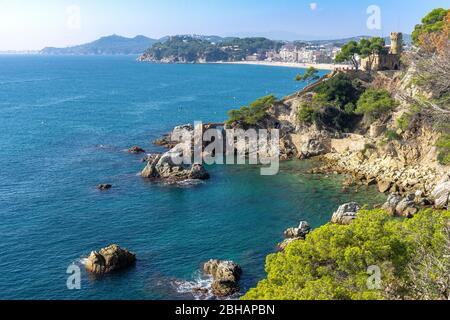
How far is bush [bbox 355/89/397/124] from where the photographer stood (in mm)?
61044

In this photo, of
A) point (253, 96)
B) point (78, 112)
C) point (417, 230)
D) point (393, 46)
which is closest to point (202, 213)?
point (417, 230)

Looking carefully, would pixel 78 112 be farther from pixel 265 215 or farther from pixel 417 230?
pixel 417 230

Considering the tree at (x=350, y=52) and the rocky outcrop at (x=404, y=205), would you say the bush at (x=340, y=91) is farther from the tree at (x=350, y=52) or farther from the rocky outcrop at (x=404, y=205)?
the rocky outcrop at (x=404, y=205)

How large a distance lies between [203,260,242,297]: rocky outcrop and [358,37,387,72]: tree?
55.0 metres

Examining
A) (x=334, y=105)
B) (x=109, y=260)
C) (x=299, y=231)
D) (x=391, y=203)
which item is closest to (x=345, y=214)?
(x=299, y=231)

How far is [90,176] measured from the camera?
56781 millimetres

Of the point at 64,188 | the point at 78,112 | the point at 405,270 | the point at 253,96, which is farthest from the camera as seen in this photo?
the point at 253,96

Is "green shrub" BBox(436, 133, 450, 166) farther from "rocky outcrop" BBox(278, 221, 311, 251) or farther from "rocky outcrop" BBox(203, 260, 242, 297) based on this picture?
"rocky outcrop" BBox(203, 260, 242, 297)

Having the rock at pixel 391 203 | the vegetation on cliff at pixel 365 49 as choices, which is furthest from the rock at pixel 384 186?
the vegetation on cliff at pixel 365 49

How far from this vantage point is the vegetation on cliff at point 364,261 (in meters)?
18.9

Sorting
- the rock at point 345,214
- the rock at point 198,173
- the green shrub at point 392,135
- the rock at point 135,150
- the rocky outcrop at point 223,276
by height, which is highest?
the green shrub at point 392,135

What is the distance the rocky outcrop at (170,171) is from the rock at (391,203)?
69.7 feet

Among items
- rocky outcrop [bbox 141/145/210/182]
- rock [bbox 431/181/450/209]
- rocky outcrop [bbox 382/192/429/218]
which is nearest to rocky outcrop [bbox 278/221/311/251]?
rocky outcrop [bbox 382/192/429/218]

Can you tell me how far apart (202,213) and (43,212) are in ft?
49.9
